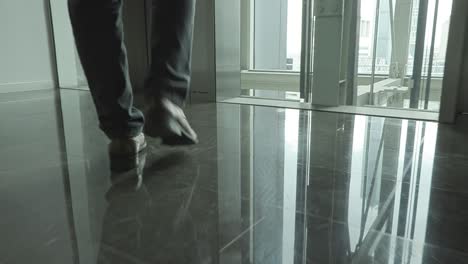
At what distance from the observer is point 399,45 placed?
2.15m

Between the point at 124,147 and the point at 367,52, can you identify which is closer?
the point at 124,147

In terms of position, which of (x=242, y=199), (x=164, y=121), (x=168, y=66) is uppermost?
(x=168, y=66)

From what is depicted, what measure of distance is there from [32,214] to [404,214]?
2.07 feet

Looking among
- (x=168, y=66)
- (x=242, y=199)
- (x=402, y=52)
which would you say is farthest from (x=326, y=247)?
(x=402, y=52)

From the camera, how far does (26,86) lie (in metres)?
2.79

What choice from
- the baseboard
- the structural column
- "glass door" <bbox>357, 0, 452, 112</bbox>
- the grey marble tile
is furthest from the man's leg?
the baseboard

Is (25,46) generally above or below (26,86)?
above

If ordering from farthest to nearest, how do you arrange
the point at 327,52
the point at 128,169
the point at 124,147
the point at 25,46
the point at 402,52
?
the point at 25,46
the point at 402,52
the point at 327,52
the point at 124,147
the point at 128,169

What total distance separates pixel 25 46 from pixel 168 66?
7.31 feet

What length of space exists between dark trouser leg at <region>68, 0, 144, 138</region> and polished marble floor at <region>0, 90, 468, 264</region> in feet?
0.34

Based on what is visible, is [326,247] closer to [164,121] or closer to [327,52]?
[164,121]

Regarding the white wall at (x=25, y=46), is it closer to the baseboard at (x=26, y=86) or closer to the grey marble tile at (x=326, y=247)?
the baseboard at (x=26, y=86)

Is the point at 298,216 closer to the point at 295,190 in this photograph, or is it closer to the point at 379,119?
the point at 295,190

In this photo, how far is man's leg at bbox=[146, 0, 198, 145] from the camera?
994 mm
